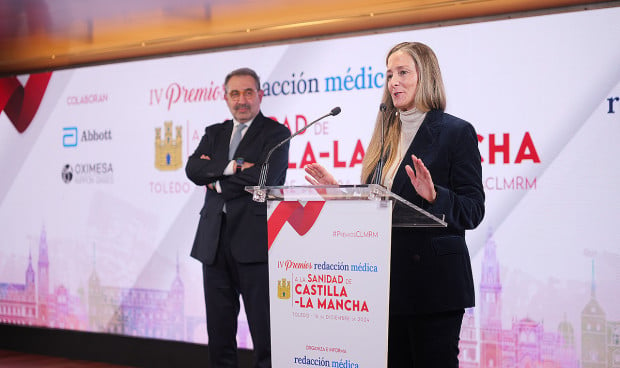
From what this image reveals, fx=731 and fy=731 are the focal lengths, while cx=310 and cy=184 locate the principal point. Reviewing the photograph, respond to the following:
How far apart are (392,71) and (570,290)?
2.16m

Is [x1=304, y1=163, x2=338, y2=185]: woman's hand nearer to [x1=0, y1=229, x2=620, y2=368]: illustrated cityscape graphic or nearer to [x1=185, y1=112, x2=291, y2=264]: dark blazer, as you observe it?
[x1=185, y1=112, x2=291, y2=264]: dark blazer

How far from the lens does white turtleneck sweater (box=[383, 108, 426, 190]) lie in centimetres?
258

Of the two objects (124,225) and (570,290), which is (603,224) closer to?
(570,290)

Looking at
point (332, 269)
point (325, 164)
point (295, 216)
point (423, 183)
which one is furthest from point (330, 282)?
point (325, 164)

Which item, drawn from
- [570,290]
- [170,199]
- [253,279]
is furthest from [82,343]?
[570,290]

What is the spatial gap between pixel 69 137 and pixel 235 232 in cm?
258

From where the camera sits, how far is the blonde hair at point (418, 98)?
259cm

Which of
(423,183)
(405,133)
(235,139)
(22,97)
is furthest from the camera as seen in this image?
(22,97)

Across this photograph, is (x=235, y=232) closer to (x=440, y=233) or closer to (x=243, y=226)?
(x=243, y=226)

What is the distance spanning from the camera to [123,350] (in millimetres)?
5730

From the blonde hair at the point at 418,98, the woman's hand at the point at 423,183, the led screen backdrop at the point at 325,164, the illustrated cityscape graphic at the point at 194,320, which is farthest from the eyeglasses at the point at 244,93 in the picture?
the woman's hand at the point at 423,183

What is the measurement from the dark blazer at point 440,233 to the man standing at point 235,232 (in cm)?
171

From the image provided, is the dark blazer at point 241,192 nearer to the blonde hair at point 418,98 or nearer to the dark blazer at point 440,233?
the blonde hair at point 418,98

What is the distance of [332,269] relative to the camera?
7.65 ft
